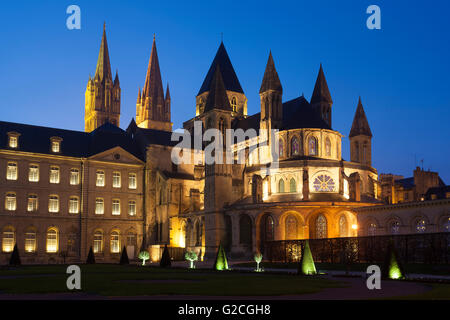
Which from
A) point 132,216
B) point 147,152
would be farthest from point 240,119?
point 132,216

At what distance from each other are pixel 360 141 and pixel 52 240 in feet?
130

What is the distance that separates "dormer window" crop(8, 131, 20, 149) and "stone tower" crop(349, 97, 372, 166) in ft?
135

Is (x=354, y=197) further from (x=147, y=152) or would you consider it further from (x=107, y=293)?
(x=107, y=293)

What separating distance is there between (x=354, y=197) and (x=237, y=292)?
42.3 m

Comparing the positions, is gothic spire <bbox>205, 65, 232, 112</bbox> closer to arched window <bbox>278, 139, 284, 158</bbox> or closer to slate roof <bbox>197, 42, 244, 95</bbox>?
arched window <bbox>278, 139, 284, 158</bbox>

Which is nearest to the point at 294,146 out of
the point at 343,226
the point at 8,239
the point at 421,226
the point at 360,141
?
the point at 360,141

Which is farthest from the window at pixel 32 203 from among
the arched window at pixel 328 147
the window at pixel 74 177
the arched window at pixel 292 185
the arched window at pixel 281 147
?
the arched window at pixel 328 147

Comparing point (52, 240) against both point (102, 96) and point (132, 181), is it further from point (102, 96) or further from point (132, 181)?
point (102, 96)

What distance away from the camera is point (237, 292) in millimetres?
18781

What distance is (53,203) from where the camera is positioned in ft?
213

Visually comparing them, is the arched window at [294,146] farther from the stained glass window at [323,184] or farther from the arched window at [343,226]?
the arched window at [343,226]

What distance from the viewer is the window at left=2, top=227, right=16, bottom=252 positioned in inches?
2398

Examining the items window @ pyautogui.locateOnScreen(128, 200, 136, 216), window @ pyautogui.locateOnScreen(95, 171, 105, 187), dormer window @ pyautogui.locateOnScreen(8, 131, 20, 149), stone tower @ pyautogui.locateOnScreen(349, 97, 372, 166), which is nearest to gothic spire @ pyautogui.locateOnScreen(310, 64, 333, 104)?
stone tower @ pyautogui.locateOnScreen(349, 97, 372, 166)
